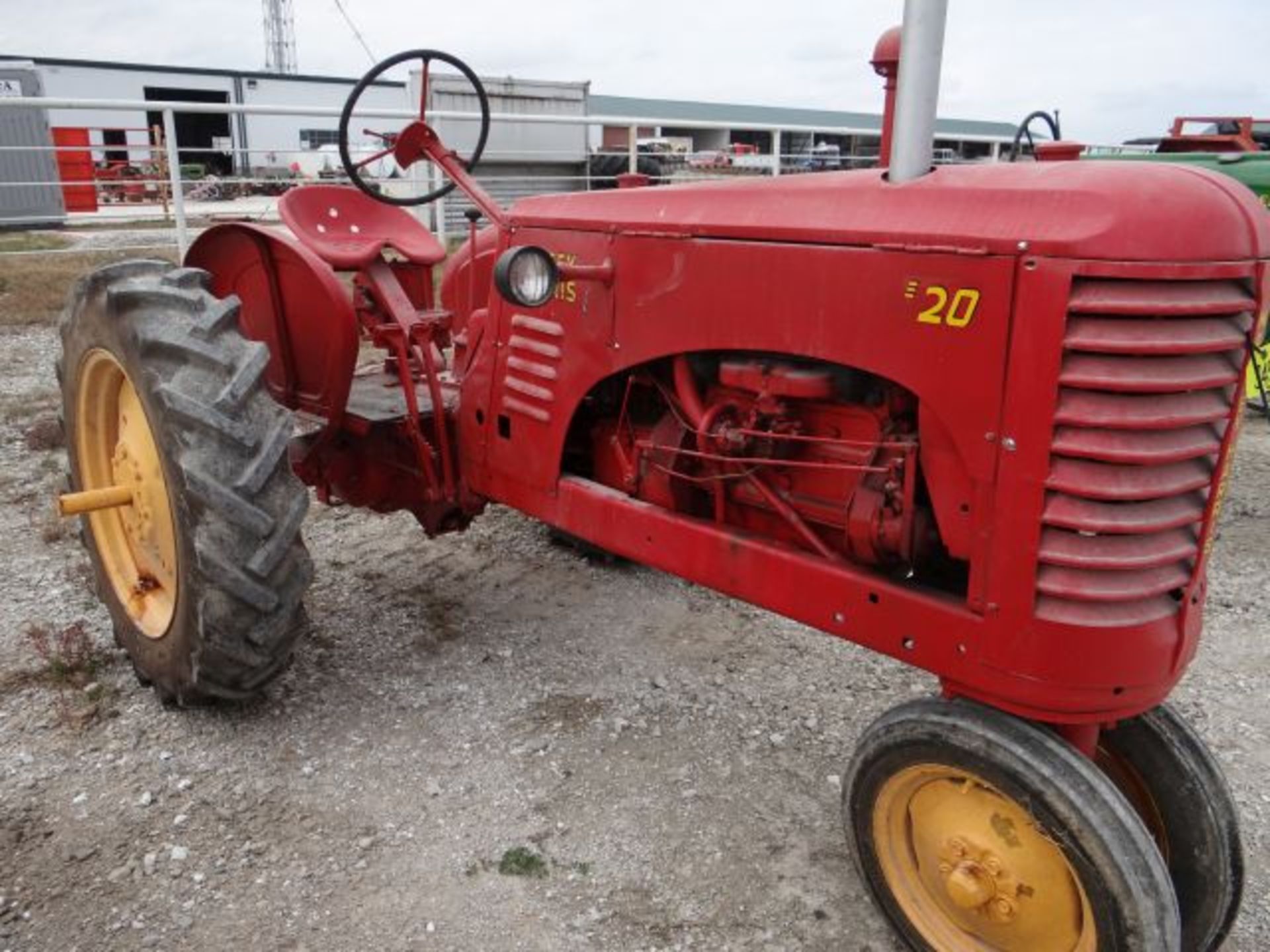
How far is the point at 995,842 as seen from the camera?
198 centimetres

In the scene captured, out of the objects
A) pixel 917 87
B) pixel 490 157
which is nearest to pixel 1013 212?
pixel 917 87

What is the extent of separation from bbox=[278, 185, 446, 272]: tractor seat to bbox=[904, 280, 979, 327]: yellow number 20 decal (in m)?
2.06

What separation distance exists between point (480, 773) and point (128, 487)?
4.28 ft

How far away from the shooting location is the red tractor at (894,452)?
171cm

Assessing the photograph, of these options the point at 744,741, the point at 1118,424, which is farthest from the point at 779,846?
the point at 1118,424

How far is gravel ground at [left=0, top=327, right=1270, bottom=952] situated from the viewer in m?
2.28

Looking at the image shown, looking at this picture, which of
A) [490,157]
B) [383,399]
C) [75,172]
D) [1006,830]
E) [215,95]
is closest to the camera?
[1006,830]

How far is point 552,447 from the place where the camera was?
273 centimetres

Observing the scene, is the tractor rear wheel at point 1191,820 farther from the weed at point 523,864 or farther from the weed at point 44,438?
the weed at point 44,438

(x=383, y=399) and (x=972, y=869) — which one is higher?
(x=383, y=399)

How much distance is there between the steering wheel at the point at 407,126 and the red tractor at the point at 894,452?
0.02m

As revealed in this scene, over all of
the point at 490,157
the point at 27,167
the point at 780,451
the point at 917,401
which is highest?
the point at 490,157

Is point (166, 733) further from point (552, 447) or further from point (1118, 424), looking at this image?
point (1118, 424)

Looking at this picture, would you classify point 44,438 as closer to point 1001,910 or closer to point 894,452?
point 894,452
